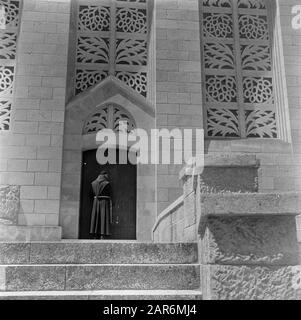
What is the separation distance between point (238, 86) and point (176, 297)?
8.05m

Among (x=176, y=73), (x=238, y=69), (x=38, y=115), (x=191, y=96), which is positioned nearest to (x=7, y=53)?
(x=38, y=115)

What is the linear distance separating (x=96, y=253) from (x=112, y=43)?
7712mm

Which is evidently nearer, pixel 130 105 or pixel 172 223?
pixel 172 223

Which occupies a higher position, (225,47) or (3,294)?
(225,47)

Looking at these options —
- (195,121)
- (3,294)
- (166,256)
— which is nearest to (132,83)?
(195,121)

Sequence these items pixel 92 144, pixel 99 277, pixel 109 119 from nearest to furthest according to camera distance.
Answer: pixel 99 277
pixel 92 144
pixel 109 119

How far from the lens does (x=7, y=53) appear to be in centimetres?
1010

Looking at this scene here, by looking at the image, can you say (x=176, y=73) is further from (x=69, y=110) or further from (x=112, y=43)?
(x=69, y=110)

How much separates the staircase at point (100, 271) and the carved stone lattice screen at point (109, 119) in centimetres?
615

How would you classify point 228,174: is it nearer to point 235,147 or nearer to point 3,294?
point 3,294

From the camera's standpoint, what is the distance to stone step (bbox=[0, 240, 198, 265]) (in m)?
4.07

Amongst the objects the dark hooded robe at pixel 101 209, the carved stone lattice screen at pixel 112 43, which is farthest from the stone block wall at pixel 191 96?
the dark hooded robe at pixel 101 209
